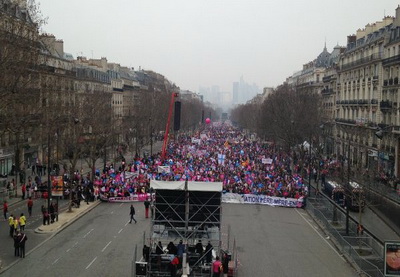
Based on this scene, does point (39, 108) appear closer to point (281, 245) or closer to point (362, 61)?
point (281, 245)

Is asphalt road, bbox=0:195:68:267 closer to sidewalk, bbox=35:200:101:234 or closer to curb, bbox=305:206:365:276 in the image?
sidewalk, bbox=35:200:101:234

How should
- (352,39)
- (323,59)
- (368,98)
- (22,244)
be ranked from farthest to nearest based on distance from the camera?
(323,59) < (352,39) < (368,98) < (22,244)

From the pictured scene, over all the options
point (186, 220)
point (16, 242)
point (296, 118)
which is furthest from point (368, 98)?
point (16, 242)

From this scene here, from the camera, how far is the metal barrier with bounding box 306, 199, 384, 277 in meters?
22.0

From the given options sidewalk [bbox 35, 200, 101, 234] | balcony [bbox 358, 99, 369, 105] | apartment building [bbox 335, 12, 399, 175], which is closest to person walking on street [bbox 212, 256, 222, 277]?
sidewalk [bbox 35, 200, 101, 234]

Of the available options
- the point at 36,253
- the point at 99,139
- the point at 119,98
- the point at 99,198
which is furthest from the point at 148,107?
the point at 36,253

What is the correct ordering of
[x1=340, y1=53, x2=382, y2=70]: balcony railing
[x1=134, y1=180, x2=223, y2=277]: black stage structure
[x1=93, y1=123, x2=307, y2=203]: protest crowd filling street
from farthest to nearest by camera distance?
[x1=340, y1=53, x2=382, y2=70]: balcony railing, [x1=93, y1=123, x2=307, y2=203]: protest crowd filling street, [x1=134, y1=180, x2=223, y2=277]: black stage structure

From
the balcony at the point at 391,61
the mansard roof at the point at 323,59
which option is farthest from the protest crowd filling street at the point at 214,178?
the mansard roof at the point at 323,59

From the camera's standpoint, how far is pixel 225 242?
87.7ft

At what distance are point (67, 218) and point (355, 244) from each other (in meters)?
16.9

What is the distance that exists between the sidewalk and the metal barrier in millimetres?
15109

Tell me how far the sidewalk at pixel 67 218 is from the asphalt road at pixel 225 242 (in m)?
0.53

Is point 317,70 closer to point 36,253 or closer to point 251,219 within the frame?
point 251,219

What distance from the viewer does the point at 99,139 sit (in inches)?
1991
